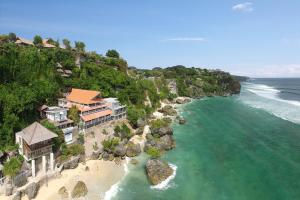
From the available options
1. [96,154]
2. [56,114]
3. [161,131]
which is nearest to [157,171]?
[96,154]

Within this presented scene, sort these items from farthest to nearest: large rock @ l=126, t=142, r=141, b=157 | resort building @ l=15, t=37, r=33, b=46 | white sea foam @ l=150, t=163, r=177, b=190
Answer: resort building @ l=15, t=37, r=33, b=46 → large rock @ l=126, t=142, r=141, b=157 → white sea foam @ l=150, t=163, r=177, b=190

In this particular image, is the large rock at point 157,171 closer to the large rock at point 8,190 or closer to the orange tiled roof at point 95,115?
the orange tiled roof at point 95,115

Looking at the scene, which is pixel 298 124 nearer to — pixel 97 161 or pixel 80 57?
pixel 97 161

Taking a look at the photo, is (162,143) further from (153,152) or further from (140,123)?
(140,123)

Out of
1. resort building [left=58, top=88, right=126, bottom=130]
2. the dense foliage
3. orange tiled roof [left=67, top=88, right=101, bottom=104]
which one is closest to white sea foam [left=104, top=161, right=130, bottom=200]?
resort building [left=58, top=88, right=126, bottom=130]

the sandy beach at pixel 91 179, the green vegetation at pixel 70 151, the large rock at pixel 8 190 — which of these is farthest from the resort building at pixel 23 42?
the large rock at pixel 8 190

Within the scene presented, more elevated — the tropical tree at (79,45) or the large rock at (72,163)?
the tropical tree at (79,45)

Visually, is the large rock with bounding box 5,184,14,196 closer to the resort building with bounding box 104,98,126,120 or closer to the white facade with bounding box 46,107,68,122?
the white facade with bounding box 46,107,68,122
